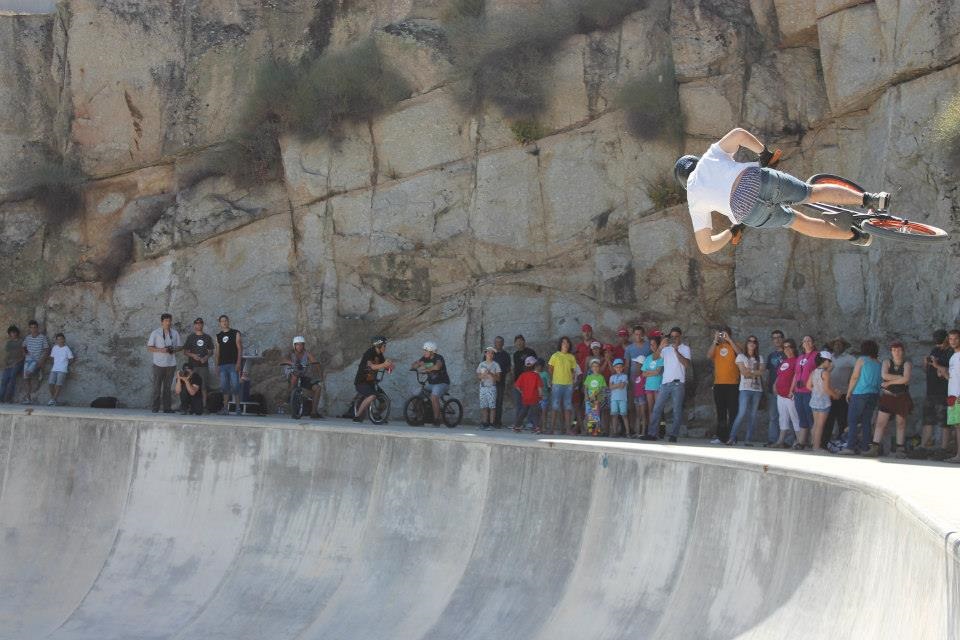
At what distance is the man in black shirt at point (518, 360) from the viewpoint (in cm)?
1562

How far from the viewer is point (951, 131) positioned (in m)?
13.4

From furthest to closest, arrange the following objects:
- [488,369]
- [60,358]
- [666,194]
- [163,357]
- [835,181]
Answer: [60,358]
[163,357]
[666,194]
[488,369]
[835,181]

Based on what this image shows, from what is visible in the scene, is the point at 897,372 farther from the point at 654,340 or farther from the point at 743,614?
the point at 743,614

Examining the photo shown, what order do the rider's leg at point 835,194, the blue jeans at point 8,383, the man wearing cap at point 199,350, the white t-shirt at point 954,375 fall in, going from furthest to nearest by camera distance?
the blue jeans at point 8,383 → the man wearing cap at point 199,350 → the white t-shirt at point 954,375 → the rider's leg at point 835,194

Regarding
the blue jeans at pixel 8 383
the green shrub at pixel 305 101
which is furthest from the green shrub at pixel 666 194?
the blue jeans at pixel 8 383

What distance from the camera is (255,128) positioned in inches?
757

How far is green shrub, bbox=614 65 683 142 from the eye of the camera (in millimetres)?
16516

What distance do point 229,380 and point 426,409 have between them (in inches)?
126

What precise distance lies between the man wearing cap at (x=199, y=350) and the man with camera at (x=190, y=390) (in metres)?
0.50

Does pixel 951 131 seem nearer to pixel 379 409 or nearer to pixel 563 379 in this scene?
pixel 563 379

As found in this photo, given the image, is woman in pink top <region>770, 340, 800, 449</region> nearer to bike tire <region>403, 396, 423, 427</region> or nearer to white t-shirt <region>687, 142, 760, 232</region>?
bike tire <region>403, 396, 423, 427</region>

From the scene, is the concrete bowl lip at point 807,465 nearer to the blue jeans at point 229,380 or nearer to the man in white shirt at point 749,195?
the man in white shirt at point 749,195

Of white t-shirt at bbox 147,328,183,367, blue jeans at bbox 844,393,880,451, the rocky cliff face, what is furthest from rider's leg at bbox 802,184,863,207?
white t-shirt at bbox 147,328,183,367

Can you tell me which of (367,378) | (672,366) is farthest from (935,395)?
(367,378)
